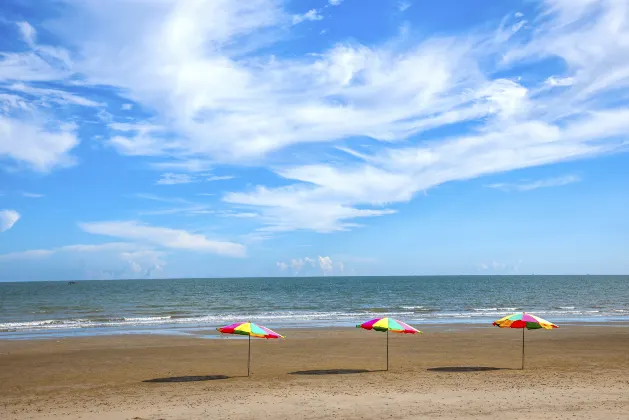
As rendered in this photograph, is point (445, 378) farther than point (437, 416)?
Yes

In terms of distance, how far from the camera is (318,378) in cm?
1695

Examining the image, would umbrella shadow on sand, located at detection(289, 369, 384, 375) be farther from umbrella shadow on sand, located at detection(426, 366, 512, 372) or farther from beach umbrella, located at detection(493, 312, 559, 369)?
beach umbrella, located at detection(493, 312, 559, 369)

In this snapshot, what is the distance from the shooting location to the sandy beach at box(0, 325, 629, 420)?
1246 centimetres

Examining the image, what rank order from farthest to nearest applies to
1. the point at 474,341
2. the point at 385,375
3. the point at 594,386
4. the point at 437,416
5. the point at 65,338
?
the point at 65,338 → the point at 474,341 → the point at 385,375 → the point at 594,386 → the point at 437,416

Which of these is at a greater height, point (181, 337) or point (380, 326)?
point (380, 326)

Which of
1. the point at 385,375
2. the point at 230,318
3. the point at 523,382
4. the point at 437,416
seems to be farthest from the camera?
the point at 230,318

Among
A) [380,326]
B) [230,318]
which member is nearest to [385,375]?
[380,326]

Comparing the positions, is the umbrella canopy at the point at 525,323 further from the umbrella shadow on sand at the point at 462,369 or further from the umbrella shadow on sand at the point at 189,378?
the umbrella shadow on sand at the point at 189,378

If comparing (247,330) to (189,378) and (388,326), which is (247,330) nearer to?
(189,378)

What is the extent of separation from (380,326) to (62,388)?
400 inches

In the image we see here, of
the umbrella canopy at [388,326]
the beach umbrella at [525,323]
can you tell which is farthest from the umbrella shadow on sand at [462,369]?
the umbrella canopy at [388,326]

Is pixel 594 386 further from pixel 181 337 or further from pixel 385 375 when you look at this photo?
pixel 181 337

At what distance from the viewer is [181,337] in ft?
96.9

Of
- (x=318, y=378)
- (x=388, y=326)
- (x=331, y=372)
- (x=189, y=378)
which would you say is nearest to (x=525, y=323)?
(x=388, y=326)
